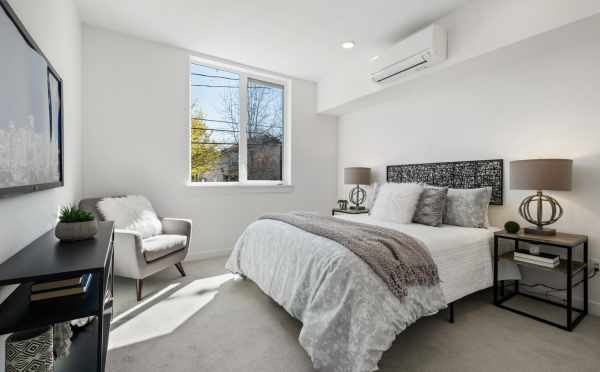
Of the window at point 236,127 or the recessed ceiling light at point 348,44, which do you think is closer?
the recessed ceiling light at point 348,44

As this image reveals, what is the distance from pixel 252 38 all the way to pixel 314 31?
718 mm

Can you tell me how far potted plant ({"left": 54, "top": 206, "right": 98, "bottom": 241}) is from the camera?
146 centimetres

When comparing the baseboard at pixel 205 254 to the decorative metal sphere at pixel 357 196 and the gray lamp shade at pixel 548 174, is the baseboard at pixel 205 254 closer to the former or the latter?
the decorative metal sphere at pixel 357 196

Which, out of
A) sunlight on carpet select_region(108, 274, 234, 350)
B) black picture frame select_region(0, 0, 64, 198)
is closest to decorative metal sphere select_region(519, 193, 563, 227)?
sunlight on carpet select_region(108, 274, 234, 350)

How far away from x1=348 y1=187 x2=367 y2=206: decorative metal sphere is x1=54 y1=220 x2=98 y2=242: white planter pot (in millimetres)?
3502

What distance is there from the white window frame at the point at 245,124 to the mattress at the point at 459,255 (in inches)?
92.5

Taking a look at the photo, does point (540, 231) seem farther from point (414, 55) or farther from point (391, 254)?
point (414, 55)

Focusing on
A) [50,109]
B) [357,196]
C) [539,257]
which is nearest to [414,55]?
[539,257]

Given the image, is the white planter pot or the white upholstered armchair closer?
the white planter pot

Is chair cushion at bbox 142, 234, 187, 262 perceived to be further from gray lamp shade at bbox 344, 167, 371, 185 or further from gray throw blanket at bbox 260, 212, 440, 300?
gray lamp shade at bbox 344, 167, 371, 185

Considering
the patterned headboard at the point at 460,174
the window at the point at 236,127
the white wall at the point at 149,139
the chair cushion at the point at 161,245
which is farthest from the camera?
the window at the point at 236,127

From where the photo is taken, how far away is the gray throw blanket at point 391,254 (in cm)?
166

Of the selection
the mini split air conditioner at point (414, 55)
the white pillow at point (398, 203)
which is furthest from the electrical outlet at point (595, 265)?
the mini split air conditioner at point (414, 55)

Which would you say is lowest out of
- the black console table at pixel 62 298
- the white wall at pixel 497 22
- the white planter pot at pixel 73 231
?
the black console table at pixel 62 298
